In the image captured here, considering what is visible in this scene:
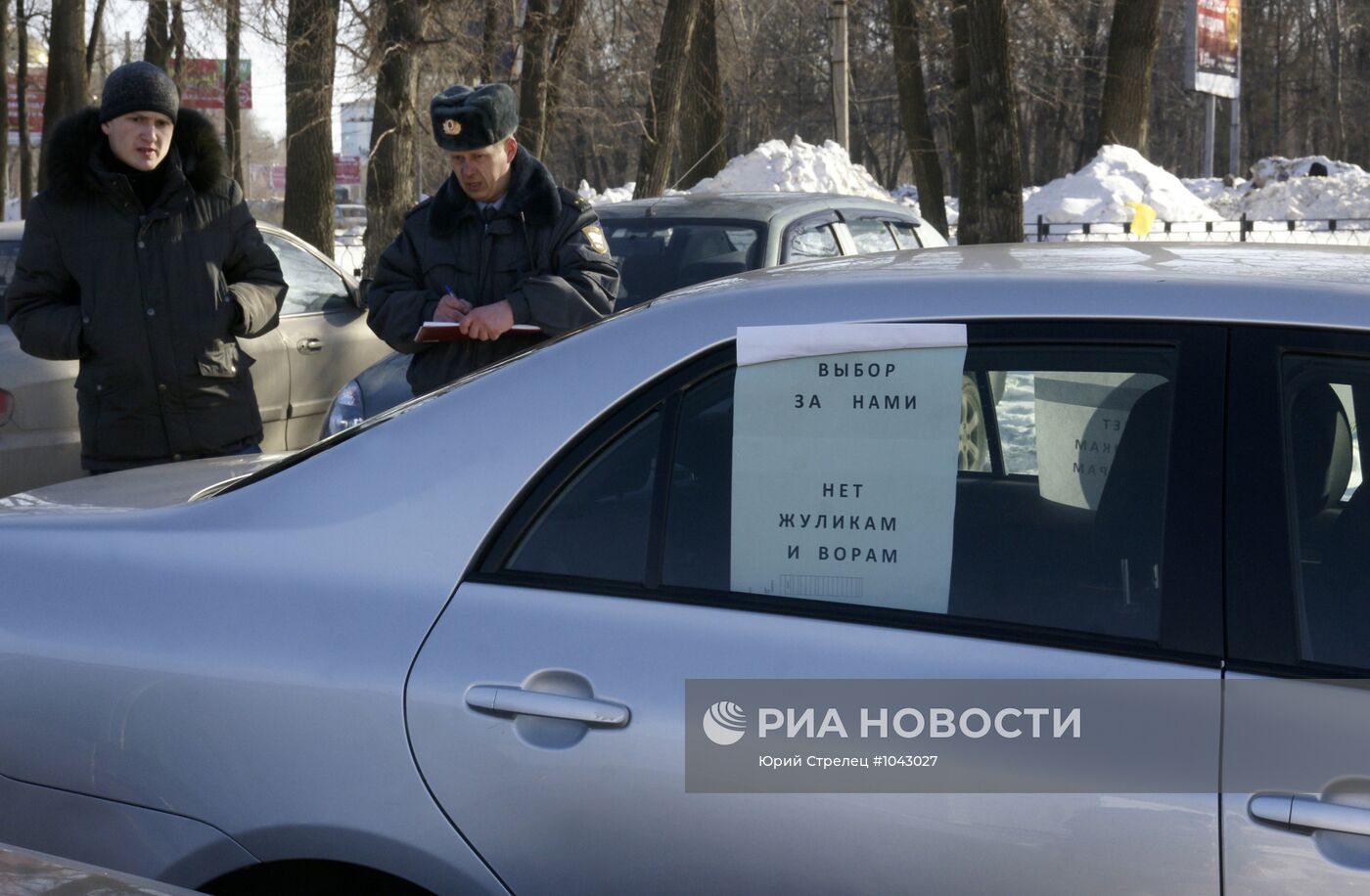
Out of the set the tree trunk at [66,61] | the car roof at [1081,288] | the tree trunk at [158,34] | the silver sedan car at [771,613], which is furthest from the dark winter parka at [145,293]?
the tree trunk at [66,61]

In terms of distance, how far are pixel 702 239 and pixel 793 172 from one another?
14.9 metres

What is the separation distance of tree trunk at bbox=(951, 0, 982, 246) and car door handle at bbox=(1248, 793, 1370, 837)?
837 cm

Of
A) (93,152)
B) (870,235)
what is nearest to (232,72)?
(870,235)

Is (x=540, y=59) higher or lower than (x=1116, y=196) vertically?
higher

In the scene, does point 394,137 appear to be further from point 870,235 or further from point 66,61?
point 66,61

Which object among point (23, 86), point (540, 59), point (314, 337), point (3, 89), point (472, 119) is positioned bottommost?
point (314, 337)

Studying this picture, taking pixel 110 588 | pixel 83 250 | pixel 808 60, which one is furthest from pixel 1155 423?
pixel 808 60

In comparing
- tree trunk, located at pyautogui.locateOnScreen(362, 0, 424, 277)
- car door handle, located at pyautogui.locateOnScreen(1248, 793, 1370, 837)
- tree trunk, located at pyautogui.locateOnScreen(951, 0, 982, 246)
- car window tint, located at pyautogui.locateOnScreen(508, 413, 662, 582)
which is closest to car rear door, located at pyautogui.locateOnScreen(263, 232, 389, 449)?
tree trunk, located at pyautogui.locateOnScreen(951, 0, 982, 246)

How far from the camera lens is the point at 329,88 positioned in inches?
521

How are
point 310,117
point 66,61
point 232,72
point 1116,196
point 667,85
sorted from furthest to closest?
point 1116,196 < point 232,72 < point 66,61 < point 667,85 < point 310,117

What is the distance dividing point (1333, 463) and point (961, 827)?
29.8 inches

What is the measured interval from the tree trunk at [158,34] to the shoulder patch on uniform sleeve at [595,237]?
15.2m

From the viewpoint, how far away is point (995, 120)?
9.62m

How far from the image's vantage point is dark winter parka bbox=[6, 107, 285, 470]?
162 inches
